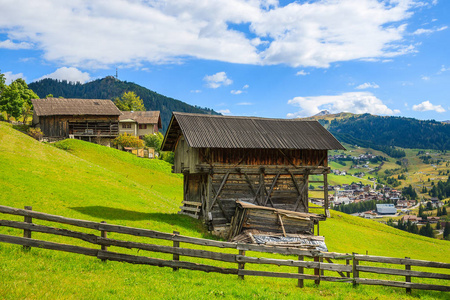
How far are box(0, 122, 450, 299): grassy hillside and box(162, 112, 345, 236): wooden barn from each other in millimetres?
3070

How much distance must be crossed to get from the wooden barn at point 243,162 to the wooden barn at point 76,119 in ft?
142

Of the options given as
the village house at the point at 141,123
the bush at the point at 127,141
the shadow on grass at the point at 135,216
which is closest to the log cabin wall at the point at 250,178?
the shadow on grass at the point at 135,216

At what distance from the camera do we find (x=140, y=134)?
93250 mm

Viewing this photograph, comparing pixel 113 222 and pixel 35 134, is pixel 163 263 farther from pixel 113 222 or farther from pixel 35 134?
pixel 35 134

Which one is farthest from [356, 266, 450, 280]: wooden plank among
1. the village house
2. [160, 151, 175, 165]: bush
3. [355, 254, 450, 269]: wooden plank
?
the village house

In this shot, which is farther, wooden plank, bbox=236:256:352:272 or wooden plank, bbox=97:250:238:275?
wooden plank, bbox=97:250:238:275

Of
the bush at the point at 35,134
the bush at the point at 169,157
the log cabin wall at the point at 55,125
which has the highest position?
the log cabin wall at the point at 55,125

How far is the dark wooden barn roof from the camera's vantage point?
92.0 ft

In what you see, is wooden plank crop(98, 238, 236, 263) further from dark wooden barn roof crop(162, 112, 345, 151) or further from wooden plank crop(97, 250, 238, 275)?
dark wooden barn roof crop(162, 112, 345, 151)

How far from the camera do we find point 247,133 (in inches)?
1183

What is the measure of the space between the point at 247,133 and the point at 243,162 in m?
2.72

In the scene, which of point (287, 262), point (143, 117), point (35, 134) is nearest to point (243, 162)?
point (287, 262)

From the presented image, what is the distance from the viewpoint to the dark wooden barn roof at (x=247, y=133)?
1104 inches

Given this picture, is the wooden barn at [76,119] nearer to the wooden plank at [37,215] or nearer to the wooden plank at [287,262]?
the wooden plank at [37,215]
